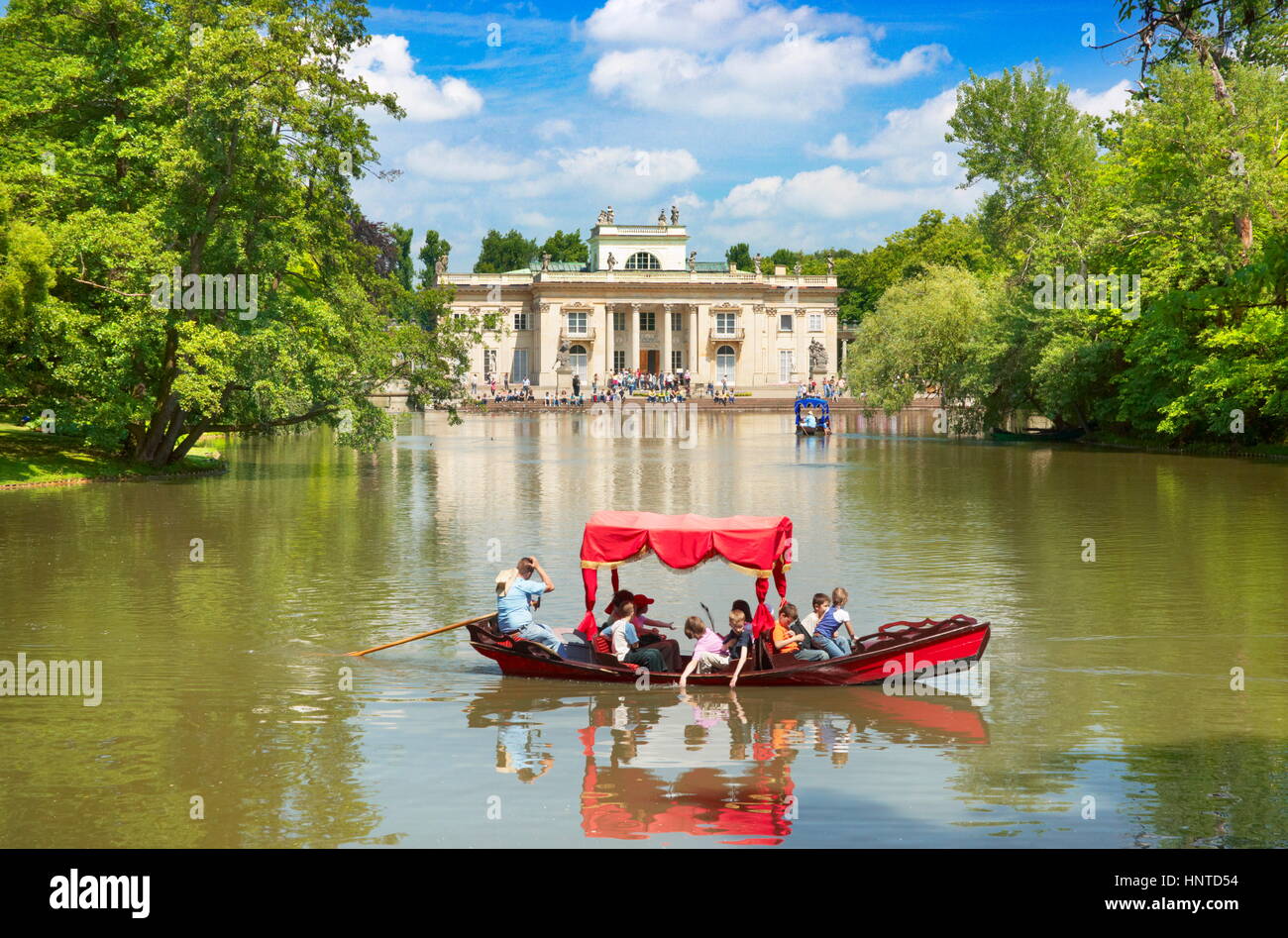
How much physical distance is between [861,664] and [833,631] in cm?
74

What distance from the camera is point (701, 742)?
1422cm

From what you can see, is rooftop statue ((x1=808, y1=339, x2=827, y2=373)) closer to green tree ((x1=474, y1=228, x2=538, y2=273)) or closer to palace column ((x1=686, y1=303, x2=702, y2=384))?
palace column ((x1=686, y1=303, x2=702, y2=384))

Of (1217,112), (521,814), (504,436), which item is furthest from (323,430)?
(521,814)

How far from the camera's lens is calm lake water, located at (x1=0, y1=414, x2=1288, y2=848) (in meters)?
11.7

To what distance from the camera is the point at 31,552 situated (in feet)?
86.7

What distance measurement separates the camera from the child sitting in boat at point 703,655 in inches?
640

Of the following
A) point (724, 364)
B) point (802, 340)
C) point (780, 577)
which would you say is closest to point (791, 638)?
point (780, 577)

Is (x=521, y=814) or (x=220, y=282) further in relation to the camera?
(x=220, y=282)

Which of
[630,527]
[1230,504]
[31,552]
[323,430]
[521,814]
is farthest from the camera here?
[323,430]

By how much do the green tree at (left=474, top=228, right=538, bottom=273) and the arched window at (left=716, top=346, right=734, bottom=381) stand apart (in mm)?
41938

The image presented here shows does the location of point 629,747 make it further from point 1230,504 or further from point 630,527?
point 1230,504

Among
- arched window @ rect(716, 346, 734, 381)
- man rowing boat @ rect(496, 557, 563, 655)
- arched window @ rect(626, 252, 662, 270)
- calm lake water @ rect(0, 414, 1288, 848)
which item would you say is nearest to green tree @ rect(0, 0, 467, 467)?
calm lake water @ rect(0, 414, 1288, 848)
